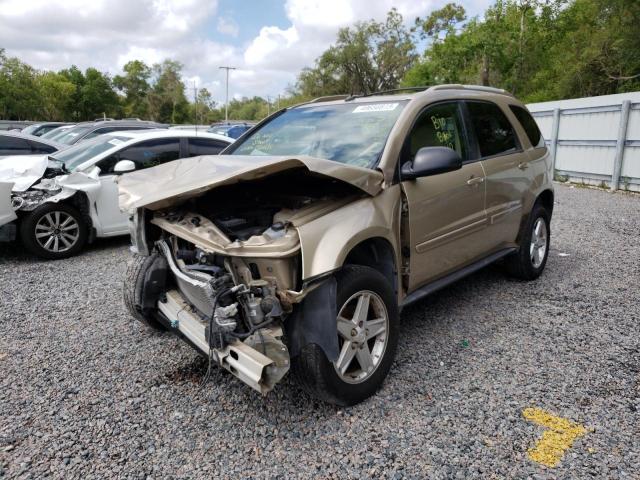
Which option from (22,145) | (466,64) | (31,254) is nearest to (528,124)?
(31,254)

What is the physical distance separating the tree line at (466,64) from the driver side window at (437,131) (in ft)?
69.3

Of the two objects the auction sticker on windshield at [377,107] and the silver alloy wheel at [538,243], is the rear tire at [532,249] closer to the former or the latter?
the silver alloy wheel at [538,243]

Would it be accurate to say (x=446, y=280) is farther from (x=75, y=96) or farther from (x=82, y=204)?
(x=75, y=96)

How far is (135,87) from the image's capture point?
219ft

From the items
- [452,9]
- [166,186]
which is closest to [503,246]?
[166,186]

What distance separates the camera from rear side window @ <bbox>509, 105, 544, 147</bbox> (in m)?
4.89

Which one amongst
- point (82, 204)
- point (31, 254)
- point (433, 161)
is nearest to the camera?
point (433, 161)

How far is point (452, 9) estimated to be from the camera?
43781mm

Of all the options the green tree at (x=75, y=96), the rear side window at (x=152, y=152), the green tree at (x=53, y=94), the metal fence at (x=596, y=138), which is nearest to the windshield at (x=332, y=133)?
the rear side window at (x=152, y=152)

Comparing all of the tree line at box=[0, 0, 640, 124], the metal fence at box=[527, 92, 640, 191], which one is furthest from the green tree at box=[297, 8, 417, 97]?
the metal fence at box=[527, 92, 640, 191]

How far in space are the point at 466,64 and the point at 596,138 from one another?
18963mm

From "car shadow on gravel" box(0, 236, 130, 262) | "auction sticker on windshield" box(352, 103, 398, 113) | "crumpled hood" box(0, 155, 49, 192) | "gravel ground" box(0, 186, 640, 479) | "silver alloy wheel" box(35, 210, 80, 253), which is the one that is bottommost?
"gravel ground" box(0, 186, 640, 479)

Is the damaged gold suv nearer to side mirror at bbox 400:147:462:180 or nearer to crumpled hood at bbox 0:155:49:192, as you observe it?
side mirror at bbox 400:147:462:180

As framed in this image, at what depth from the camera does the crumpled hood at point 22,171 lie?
5.90m
